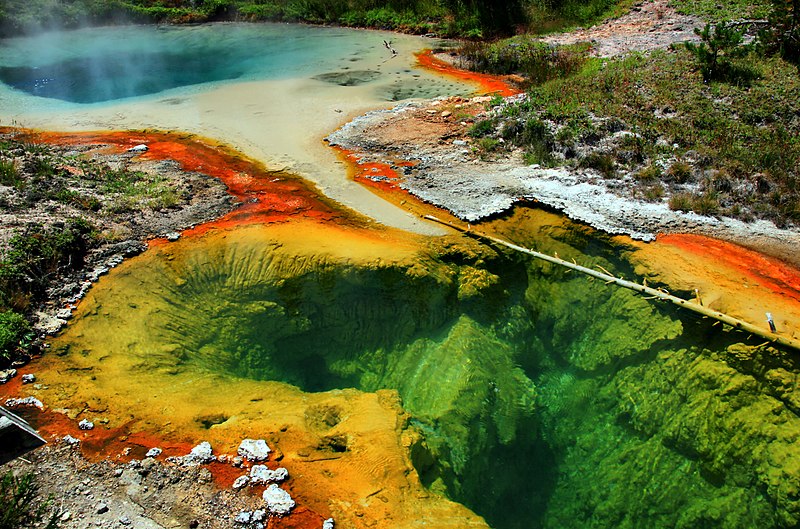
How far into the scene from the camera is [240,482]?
3914 mm

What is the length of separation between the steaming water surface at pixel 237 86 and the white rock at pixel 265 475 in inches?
139

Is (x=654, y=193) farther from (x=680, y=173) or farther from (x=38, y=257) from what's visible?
(x=38, y=257)

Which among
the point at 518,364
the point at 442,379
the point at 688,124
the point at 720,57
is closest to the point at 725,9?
the point at 720,57

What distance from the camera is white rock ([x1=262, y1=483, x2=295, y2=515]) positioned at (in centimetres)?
375

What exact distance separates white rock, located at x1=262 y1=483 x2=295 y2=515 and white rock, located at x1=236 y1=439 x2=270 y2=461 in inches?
11.5

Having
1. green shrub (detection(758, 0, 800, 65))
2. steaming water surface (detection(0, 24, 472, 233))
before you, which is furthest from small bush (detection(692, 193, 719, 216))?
green shrub (detection(758, 0, 800, 65))

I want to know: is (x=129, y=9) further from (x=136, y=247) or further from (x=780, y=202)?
(x=780, y=202)

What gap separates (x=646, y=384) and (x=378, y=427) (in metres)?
2.88

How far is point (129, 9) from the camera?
72.8 ft

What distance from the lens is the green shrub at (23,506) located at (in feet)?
11.2

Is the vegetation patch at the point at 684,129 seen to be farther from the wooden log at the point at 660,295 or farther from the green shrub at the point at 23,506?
the green shrub at the point at 23,506

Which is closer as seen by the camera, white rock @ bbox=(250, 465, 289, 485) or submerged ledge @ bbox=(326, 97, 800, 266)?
white rock @ bbox=(250, 465, 289, 485)

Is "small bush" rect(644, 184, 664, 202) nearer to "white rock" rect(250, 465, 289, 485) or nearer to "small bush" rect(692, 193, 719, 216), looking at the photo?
"small bush" rect(692, 193, 719, 216)

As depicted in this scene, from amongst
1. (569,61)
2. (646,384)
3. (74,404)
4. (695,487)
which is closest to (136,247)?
(74,404)
